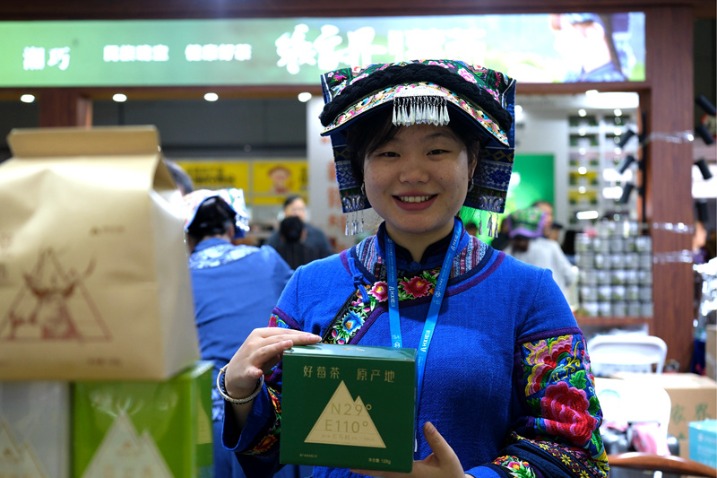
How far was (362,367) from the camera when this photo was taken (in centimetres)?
101

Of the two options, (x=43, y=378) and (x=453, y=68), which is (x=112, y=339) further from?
(x=453, y=68)

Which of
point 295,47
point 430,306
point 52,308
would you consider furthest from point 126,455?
point 295,47

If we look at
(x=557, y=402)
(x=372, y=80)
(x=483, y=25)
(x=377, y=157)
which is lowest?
(x=557, y=402)

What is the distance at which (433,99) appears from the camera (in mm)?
1264

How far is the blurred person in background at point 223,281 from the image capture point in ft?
8.93

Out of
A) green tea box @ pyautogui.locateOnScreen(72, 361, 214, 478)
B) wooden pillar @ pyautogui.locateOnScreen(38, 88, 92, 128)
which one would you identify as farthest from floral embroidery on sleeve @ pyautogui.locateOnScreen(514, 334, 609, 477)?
wooden pillar @ pyautogui.locateOnScreen(38, 88, 92, 128)

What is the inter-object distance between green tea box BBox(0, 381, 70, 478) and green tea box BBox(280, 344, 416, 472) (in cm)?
32

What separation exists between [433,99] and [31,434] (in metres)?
0.78

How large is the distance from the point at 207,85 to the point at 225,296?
136 inches

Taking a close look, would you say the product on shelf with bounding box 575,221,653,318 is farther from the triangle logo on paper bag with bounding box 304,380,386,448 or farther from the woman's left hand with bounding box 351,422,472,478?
the triangle logo on paper bag with bounding box 304,380,386,448

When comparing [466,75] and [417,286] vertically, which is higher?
[466,75]

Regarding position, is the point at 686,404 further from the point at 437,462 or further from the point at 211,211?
the point at 437,462

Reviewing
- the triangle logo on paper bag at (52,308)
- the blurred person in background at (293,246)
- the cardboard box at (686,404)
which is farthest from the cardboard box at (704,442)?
the blurred person in background at (293,246)

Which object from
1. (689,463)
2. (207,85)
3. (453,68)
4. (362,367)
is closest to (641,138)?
(207,85)
